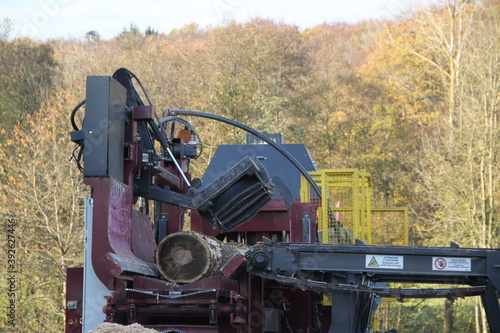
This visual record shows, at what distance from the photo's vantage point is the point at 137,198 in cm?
845

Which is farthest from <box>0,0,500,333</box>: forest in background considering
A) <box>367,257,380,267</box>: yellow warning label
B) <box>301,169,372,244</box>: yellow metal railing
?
<box>367,257,380,267</box>: yellow warning label

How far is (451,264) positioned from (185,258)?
2.25m

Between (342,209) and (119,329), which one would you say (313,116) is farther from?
(119,329)

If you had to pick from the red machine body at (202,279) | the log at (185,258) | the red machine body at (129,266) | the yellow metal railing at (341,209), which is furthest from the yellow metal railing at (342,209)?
the log at (185,258)

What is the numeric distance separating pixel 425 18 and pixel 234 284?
2777 centimetres

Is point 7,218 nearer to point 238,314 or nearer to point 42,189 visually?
point 42,189

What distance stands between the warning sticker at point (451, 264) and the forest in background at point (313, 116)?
58.1ft

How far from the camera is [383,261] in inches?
277

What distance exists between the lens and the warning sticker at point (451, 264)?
7.02 meters

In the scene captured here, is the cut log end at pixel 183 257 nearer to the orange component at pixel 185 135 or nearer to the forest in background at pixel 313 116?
the orange component at pixel 185 135

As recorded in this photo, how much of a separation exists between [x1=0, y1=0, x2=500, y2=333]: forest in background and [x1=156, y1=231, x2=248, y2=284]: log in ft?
54.0

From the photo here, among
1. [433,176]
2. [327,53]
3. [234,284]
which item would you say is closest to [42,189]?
[433,176]

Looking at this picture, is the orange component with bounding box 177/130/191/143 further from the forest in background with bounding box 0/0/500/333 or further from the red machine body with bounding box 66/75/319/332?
the forest in background with bounding box 0/0/500/333

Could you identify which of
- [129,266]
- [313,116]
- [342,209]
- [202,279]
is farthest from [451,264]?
[313,116]
